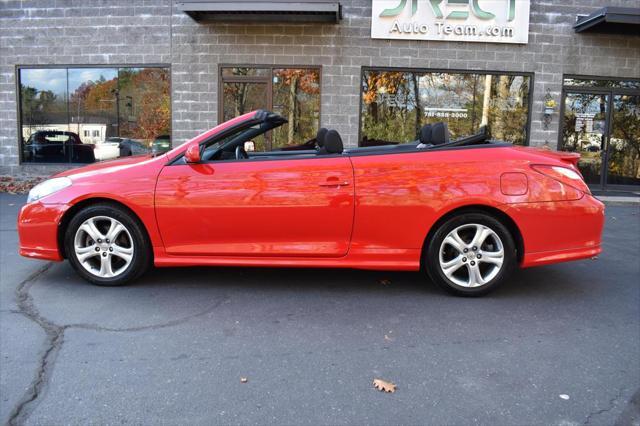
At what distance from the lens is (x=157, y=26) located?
1118 cm

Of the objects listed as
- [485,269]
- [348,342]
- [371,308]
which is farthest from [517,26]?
[348,342]

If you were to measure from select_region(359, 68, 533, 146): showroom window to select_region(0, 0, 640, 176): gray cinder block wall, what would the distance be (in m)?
0.23

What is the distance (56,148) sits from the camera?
12.2 meters

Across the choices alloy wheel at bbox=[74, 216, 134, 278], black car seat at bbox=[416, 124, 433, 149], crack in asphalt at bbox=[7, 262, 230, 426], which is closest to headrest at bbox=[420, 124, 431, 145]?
black car seat at bbox=[416, 124, 433, 149]

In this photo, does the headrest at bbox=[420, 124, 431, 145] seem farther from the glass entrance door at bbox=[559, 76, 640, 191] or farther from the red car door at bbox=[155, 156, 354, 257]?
the glass entrance door at bbox=[559, 76, 640, 191]

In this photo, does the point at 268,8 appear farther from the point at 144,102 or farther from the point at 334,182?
the point at 334,182

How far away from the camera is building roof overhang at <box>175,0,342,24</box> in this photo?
391 inches

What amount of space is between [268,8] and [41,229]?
271 inches

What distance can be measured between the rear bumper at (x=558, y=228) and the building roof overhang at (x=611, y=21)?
732cm

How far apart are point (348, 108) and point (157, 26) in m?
4.33

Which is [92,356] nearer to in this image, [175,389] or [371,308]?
[175,389]

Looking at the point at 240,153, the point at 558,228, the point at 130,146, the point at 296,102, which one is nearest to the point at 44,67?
the point at 130,146

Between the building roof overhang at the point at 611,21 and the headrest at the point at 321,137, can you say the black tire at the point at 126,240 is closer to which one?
the headrest at the point at 321,137

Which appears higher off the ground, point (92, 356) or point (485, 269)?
point (485, 269)
